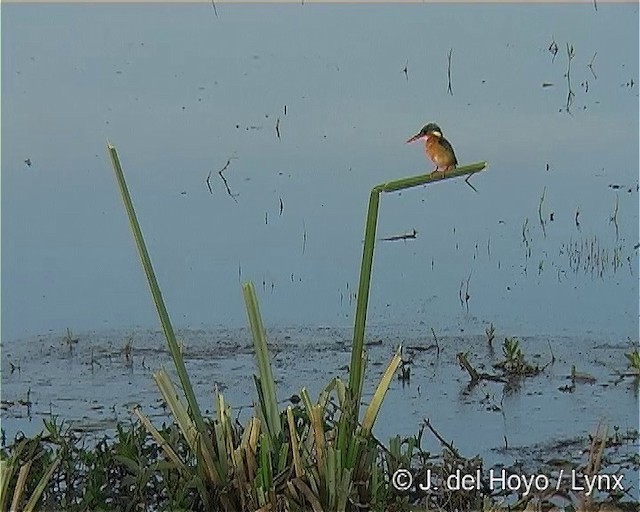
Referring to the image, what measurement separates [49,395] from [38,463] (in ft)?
2.27

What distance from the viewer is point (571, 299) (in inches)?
123

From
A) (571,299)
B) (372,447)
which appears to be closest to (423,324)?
(571,299)

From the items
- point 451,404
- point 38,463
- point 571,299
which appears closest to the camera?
point 38,463

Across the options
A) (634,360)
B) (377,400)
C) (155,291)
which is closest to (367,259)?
(377,400)

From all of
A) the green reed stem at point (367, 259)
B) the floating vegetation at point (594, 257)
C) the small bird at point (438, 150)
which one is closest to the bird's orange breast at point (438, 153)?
the small bird at point (438, 150)

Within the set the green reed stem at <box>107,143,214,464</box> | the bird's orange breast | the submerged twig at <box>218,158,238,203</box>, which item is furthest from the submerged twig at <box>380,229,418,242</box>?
the green reed stem at <box>107,143,214,464</box>

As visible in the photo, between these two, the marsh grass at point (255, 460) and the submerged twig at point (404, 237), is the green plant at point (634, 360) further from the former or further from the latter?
the marsh grass at point (255, 460)

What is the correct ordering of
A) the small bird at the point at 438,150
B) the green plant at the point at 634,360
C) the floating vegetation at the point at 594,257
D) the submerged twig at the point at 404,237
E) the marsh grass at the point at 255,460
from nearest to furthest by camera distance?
the marsh grass at the point at 255,460 < the small bird at the point at 438,150 < the green plant at the point at 634,360 < the submerged twig at the point at 404,237 < the floating vegetation at the point at 594,257

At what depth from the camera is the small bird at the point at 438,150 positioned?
87.6 inches

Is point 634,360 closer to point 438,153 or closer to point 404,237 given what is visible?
point 404,237

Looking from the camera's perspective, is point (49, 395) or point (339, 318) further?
point (339, 318)

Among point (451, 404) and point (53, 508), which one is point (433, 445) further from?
point (53, 508)

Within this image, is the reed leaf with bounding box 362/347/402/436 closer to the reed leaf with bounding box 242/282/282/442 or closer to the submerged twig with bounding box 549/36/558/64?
the reed leaf with bounding box 242/282/282/442

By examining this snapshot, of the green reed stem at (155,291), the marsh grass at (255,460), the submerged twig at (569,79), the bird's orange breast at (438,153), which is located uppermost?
the submerged twig at (569,79)
